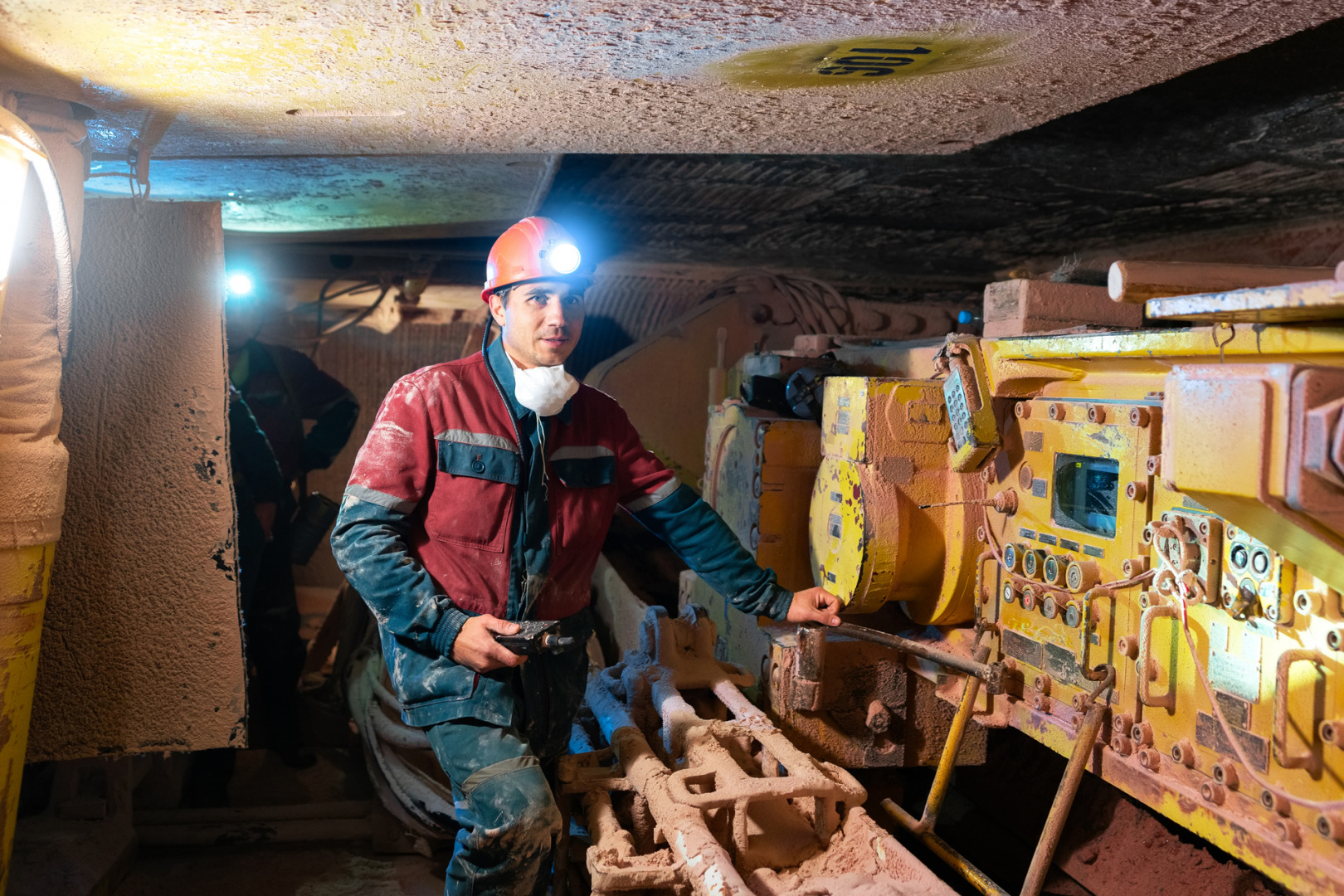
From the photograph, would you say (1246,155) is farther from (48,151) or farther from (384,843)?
(384,843)

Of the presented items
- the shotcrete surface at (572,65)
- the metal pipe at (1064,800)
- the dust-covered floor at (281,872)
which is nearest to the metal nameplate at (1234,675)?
the metal pipe at (1064,800)

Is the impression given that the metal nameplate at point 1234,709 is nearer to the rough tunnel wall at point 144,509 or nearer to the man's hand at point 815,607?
the man's hand at point 815,607

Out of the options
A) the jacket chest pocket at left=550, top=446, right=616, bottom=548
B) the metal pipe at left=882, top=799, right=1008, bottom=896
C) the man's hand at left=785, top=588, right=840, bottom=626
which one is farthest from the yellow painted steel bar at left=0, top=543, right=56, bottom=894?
the metal pipe at left=882, top=799, right=1008, bottom=896

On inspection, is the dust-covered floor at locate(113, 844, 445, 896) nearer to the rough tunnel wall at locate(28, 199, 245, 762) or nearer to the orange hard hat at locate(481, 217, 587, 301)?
the rough tunnel wall at locate(28, 199, 245, 762)

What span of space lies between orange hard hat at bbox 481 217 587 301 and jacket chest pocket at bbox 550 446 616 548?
1.45 feet

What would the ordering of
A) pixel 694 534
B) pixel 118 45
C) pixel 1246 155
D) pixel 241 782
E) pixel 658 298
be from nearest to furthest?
pixel 118 45
pixel 694 534
pixel 1246 155
pixel 241 782
pixel 658 298

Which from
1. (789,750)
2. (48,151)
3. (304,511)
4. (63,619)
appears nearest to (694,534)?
(789,750)

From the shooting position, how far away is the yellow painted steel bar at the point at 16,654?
1989mm

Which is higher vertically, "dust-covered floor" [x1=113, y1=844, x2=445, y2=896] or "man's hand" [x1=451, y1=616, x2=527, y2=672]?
"man's hand" [x1=451, y1=616, x2=527, y2=672]

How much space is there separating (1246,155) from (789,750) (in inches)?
98.5

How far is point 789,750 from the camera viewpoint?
2.25 metres

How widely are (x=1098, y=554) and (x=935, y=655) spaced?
0.47m

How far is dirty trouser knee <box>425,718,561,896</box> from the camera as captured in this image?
2012 mm

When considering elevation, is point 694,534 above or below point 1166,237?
below
